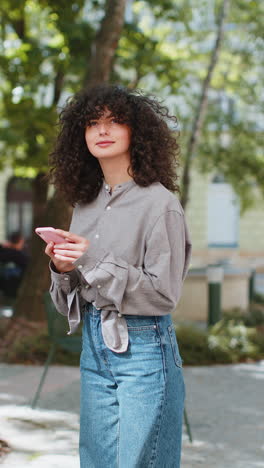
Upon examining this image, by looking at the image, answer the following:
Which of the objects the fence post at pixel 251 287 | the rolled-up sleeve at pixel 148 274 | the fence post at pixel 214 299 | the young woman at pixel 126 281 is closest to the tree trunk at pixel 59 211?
the fence post at pixel 214 299

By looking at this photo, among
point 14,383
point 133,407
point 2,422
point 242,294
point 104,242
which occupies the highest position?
point 104,242

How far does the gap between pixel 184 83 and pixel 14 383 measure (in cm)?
810

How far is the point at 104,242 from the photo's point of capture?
245cm

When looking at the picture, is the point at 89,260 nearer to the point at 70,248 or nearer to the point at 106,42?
the point at 70,248

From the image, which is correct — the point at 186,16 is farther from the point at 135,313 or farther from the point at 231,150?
the point at 135,313

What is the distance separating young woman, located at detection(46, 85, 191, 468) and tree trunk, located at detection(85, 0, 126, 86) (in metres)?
→ 5.89

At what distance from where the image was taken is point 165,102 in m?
10.9

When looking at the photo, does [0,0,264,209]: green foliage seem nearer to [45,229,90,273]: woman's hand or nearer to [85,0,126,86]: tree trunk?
[85,0,126,86]: tree trunk

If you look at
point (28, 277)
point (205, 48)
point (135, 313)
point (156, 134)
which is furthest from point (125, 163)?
point (205, 48)

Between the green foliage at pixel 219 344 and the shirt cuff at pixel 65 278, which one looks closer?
the shirt cuff at pixel 65 278

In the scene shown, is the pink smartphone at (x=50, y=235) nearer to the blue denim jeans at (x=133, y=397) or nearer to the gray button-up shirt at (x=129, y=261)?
the gray button-up shirt at (x=129, y=261)

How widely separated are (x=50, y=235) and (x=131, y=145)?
516 millimetres

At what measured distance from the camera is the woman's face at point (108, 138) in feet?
8.37

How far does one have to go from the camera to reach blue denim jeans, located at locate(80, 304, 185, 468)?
2.34 m
